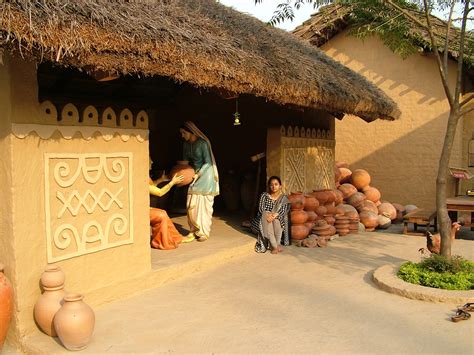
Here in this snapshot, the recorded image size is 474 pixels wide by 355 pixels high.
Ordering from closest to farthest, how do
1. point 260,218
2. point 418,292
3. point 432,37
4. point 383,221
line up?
point 418,292, point 432,37, point 260,218, point 383,221

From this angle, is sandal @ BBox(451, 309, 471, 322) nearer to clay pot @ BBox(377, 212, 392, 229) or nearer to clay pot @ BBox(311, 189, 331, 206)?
clay pot @ BBox(311, 189, 331, 206)

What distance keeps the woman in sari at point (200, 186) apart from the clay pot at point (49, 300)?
2.80 meters

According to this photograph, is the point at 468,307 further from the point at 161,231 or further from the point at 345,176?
the point at 345,176

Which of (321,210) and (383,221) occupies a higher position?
(321,210)

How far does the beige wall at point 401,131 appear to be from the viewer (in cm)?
1108

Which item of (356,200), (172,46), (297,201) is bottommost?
(356,200)

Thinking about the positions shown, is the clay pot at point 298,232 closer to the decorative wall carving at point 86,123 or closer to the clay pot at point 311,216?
the clay pot at point 311,216

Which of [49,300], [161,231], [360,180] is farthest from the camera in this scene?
[360,180]

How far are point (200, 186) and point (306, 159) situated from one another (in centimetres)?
257

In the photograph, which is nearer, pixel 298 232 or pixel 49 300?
pixel 49 300

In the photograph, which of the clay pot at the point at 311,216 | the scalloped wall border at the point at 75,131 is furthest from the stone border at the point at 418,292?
the scalloped wall border at the point at 75,131

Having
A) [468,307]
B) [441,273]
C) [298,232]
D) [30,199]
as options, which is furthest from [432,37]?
[30,199]

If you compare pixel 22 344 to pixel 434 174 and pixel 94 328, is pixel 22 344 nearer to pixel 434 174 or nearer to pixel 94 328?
pixel 94 328

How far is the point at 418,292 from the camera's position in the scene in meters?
4.65
